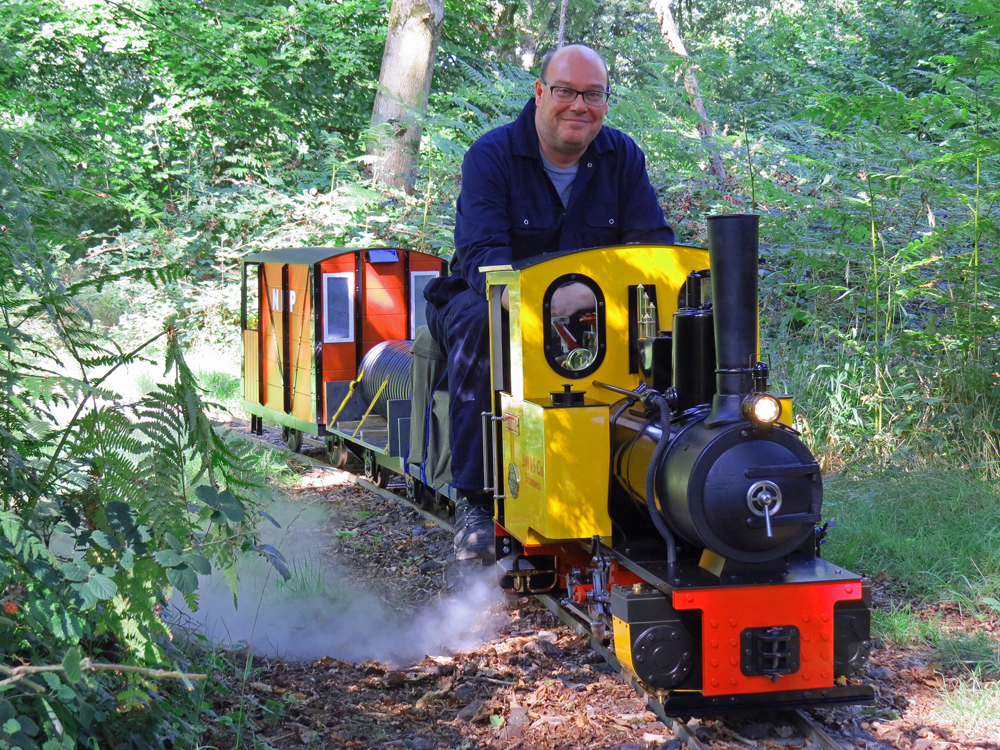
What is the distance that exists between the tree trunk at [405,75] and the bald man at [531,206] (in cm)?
919

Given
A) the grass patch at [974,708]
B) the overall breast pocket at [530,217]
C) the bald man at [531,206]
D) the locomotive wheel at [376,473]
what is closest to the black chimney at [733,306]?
the grass patch at [974,708]

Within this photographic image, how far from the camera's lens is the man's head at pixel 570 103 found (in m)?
5.01

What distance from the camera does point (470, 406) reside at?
5.18 m

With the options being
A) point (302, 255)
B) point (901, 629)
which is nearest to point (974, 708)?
point (901, 629)

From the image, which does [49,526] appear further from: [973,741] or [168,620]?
[973,741]

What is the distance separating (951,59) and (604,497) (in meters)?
4.17

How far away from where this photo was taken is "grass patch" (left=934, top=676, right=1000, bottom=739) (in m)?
3.59

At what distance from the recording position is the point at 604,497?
4062 mm

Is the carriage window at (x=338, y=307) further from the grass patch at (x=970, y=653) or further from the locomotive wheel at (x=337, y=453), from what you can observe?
the grass patch at (x=970, y=653)

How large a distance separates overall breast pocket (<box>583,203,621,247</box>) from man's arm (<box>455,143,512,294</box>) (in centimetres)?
48

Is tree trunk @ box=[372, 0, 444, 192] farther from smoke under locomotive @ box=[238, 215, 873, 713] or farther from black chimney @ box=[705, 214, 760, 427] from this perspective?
black chimney @ box=[705, 214, 760, 427]

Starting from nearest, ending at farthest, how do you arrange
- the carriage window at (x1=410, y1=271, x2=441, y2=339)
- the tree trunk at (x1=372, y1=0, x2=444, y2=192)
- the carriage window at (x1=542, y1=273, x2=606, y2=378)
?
the carriage window at (x1=542, y1=273, x2=606, y2=378), the carriage window at (x1=410, y1=271, x2=441, y2=339), the tree trunk at (x1=372, y1=0, x2=444, y2=192)

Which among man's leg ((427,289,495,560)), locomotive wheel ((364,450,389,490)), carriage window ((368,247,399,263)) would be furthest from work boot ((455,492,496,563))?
carriage window ((368,247,399,263))

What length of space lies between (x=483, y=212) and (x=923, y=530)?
3.21m
